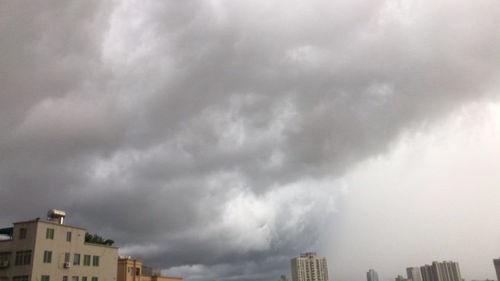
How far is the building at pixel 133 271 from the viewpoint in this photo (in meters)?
88.4

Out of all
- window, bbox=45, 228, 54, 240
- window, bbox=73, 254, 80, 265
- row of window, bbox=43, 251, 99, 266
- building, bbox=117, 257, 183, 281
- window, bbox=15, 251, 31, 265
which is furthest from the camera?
building, bbox=117, 257, 183, 281

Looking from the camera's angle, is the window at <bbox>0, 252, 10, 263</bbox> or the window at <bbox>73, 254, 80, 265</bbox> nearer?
the window at <bbox>0, 252, 10, 263</bbox>

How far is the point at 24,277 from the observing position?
6456cm

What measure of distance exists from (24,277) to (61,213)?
1430cm

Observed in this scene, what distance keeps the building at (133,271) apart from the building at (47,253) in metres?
11.2

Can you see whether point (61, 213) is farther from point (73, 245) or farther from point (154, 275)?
point (154, 275)

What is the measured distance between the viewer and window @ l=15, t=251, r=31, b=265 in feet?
214

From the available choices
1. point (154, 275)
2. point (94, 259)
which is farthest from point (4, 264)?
point (154, 275)

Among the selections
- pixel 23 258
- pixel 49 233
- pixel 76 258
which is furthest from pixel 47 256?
pixel 76 258

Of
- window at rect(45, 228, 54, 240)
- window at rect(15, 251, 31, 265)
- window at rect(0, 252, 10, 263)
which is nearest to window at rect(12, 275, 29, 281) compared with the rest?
window at rect(15, 251, 31, 265)

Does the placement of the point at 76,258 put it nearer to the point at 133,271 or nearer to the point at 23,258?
Answer: the point at 23,258

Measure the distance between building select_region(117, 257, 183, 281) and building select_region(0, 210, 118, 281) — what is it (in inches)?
439

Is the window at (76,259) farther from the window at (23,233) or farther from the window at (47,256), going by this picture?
the window at (23,233)

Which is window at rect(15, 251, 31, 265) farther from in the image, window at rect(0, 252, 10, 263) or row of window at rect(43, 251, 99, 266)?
row of window at rect(43, 251, 99, 266)
